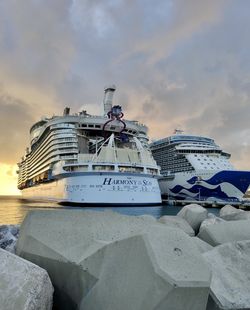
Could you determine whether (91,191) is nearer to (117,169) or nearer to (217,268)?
(117,169)

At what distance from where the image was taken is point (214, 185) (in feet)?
181

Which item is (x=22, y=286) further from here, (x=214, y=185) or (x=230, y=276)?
(x=214, y=185)

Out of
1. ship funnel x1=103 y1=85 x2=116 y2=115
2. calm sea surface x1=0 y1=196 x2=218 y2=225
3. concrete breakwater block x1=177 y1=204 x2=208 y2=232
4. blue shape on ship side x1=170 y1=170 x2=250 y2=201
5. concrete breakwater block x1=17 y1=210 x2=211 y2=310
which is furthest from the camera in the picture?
ship funnel x1=103 y1=85 x2=116 y2=115

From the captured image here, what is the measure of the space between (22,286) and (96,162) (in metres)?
40.6

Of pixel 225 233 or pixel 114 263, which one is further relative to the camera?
pixel 225 233

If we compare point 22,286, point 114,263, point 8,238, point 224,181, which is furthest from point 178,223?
point 224,181

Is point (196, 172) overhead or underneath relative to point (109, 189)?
overhead

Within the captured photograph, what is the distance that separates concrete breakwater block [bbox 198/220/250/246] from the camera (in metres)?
6.85

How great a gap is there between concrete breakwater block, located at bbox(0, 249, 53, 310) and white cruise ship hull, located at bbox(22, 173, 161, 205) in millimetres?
37585

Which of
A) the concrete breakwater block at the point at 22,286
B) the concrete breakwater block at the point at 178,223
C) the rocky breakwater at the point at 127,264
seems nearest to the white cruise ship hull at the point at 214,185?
the concrete breakwater block at the point at 178,223

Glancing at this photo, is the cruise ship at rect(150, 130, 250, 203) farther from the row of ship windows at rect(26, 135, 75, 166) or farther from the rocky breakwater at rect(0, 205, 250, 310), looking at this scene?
the rocky breakwater at rect(0, 205, 250, 310)

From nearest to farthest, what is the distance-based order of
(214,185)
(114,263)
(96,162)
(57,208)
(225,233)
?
(114,263), (225,233), (57,208), (96,162), (214,185)

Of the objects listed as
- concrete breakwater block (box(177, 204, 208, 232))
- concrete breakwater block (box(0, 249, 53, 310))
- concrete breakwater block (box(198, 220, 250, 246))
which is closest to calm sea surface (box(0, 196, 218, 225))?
concrete breakwater block (box(177, 204, 208, 232))

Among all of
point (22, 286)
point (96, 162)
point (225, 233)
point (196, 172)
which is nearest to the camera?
point (22, 286)
